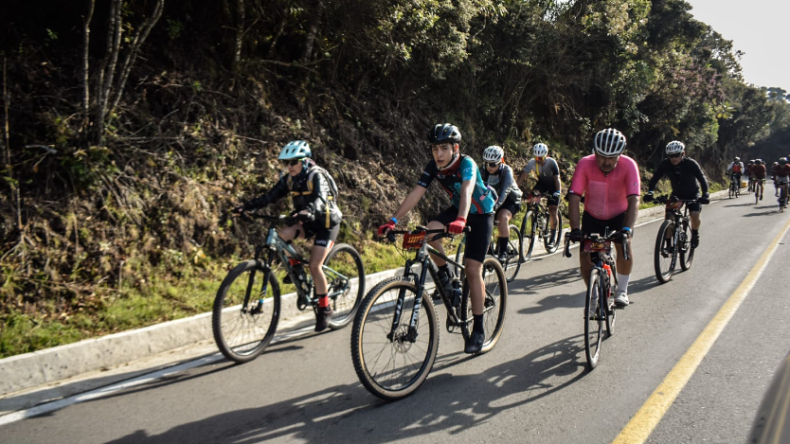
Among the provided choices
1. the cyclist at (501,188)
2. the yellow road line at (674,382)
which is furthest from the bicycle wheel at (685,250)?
the cyclist at (501,188)

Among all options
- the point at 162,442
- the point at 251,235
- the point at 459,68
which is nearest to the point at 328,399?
the point at 162,442

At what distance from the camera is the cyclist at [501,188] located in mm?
7746

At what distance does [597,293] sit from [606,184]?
1.47m

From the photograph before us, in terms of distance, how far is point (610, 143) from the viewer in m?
5.29

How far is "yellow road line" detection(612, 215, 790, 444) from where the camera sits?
3.42m

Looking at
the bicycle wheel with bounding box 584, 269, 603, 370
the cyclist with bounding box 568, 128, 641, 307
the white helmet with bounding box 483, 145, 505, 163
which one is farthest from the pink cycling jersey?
the white helmet with bounding box 483, 145, 505, 163

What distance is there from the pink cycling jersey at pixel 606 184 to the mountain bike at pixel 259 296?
9.59 feet

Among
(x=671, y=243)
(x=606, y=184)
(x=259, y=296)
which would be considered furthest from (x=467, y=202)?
(x=671, y=243)

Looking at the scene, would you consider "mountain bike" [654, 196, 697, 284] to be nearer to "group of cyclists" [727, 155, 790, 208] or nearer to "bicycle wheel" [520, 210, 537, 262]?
"bicycle wheel" [520, 210, 537, 262]

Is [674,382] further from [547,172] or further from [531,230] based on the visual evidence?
[547,172]

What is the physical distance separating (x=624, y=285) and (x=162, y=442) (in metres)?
4.95

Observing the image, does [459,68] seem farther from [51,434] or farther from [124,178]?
[51,434]

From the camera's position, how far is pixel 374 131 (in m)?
12.1

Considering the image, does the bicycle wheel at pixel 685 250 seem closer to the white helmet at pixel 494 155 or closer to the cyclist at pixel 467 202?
the white helmet at pixel 494 155
